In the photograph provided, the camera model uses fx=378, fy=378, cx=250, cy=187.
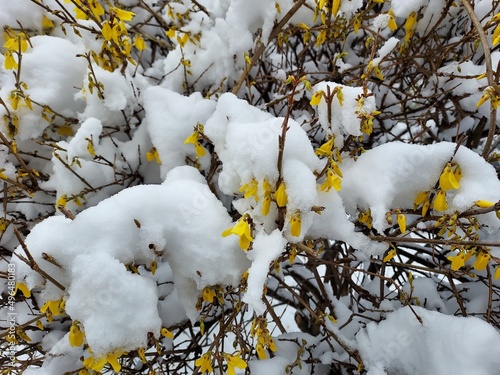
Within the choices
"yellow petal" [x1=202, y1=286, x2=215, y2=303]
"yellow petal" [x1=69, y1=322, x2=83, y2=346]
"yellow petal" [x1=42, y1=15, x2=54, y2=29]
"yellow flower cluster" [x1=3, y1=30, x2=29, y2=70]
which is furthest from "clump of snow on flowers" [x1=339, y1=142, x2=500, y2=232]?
"yellow petal" [x1=42, y1=15, x2=54, y2=29]

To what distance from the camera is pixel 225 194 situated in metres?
1.86

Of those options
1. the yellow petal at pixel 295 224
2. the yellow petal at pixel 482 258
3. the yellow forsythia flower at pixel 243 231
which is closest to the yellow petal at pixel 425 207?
the yellow petal at pixel 482 258

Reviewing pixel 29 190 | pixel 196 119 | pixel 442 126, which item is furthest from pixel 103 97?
pixel 442 126

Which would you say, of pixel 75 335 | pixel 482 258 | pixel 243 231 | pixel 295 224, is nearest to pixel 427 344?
pixel 482 258

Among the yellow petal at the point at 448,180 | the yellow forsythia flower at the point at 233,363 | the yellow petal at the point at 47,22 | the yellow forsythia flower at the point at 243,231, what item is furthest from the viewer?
the yellow petal at the point at 47,22

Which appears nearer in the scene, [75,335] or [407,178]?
[75,335]

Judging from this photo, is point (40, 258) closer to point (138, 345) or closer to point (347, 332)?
point (138, 345)

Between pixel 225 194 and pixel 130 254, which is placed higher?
pixel 225 194

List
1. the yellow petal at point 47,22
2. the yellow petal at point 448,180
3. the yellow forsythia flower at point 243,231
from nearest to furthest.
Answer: the yellow forsythia flower at point 243,231 → the yellow petal at point 448,180 → the yellow petal at point 47,22

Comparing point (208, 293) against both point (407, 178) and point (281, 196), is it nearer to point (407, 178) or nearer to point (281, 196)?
point (281, 196)

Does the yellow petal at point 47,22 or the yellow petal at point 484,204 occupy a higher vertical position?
the yellow petal at point 47,22

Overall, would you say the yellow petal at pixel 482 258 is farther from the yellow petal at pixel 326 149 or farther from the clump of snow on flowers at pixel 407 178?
the yellow petal at pixel 326 149

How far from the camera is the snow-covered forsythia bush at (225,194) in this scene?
4.27 ft

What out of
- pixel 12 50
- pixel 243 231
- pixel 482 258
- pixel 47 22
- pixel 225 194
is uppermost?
pixel 47 22
